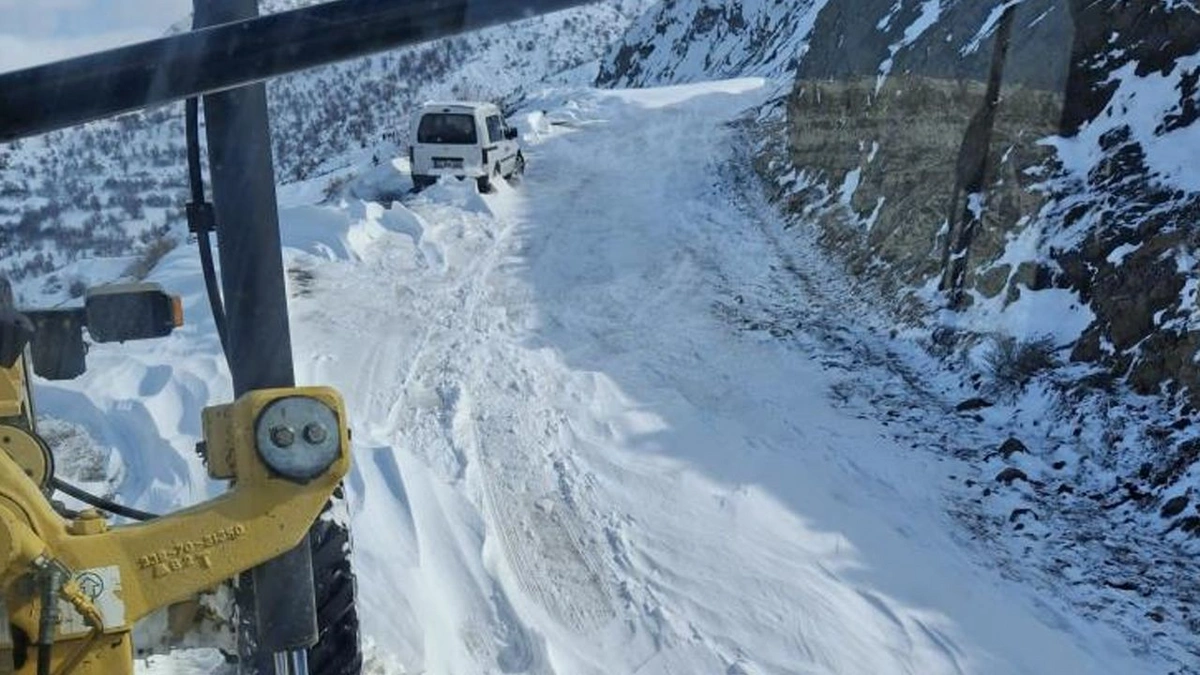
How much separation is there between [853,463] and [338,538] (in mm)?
5566

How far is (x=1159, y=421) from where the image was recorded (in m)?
8.21

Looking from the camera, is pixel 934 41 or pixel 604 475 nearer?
pixel 604 475

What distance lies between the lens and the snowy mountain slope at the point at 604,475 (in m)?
6.07

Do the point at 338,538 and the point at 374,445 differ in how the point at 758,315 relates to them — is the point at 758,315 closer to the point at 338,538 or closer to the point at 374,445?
the point at 374,445

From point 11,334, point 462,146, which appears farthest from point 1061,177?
point 462,146

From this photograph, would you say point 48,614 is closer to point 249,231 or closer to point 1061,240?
point 249,231

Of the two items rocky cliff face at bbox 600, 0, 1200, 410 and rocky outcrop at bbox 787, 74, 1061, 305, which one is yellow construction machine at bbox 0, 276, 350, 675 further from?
rocky outcrop at bbox 787, 74, 1061, 305

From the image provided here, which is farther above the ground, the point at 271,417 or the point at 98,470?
the point at 271,417

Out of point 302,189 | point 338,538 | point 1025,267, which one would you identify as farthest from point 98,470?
point 302,189

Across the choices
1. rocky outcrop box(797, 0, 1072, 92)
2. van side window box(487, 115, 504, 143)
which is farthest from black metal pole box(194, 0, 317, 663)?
van side window box(487, 115, 504, 143)

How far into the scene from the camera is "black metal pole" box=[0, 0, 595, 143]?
171 cm

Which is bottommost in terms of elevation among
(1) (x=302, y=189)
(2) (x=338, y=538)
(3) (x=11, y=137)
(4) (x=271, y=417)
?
(1) (x=302, y=189)

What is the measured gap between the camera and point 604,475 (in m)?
8.00

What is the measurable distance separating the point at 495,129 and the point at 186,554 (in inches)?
723
